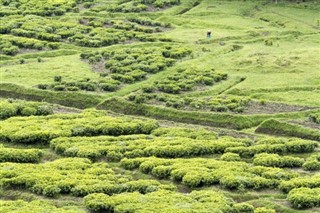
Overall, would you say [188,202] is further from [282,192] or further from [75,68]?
[75,68]

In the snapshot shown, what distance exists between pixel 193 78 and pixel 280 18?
146 ft

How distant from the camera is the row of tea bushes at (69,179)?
51.1 m

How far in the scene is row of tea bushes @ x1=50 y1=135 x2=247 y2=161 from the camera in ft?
Result: 197

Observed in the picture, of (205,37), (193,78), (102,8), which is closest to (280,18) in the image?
(205,37)

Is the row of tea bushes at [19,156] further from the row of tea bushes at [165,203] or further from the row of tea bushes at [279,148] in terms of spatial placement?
the row of tea bushes at [279,148]

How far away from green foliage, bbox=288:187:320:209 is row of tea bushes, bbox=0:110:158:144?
22.9m

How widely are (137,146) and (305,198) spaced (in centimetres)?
1867

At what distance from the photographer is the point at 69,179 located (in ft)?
173

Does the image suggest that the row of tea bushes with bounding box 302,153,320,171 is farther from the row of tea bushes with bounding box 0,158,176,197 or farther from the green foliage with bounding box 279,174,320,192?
the row of tea bushes with bounding box 0,158,176,197

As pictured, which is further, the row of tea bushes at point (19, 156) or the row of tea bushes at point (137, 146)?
the row of tea bushes at point (137, 146)

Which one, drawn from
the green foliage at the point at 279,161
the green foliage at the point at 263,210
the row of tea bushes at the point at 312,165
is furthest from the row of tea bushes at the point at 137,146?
Answer: the green foliage at the point at 263,210

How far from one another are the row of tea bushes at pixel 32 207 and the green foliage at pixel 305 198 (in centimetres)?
1419

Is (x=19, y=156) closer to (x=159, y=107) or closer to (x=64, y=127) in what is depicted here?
(x=64, y=127)

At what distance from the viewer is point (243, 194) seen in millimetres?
50500
